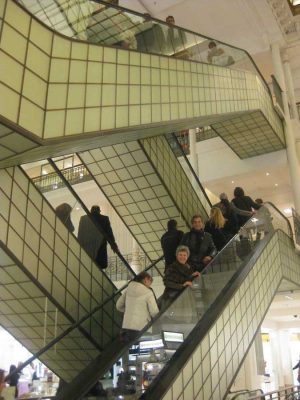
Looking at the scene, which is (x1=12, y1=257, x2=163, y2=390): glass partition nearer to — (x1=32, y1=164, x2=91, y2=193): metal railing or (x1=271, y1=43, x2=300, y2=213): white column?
(x1=271, y1=43, x2=300, y2=213): white column

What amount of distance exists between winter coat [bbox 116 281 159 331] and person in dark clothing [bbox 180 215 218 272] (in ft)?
4.06

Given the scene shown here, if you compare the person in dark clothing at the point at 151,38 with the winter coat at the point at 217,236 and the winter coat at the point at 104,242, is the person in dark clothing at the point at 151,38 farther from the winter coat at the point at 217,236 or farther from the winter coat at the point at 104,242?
the winter coat at the point at 217,236

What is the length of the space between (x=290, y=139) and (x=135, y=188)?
20.2ft

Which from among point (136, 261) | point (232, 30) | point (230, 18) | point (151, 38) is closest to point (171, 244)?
point (151, 38)

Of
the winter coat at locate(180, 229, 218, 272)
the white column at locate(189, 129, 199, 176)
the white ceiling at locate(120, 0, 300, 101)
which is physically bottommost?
the winter coat at locate(180, 229, 218, 272)

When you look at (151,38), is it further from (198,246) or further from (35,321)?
(35,321)

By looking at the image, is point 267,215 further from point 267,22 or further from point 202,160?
point 267,22

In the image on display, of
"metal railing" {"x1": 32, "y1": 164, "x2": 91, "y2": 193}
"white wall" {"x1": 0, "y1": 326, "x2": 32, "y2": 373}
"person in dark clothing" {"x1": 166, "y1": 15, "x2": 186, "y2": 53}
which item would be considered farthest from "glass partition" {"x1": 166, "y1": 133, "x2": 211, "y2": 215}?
"white wall" {"x1": 0, "y1": 326, "x2": 32, "y2": 373}

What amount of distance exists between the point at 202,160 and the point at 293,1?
5687 millimetres

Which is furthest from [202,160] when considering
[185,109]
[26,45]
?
[26,45]

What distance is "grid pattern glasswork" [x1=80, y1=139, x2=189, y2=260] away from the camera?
A: 6695 mm

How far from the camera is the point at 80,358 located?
224 inches

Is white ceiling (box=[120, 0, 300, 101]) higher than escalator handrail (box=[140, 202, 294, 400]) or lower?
higher

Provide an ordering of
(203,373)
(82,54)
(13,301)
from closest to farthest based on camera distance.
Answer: (82,54) < (203,373) < (13,301)
